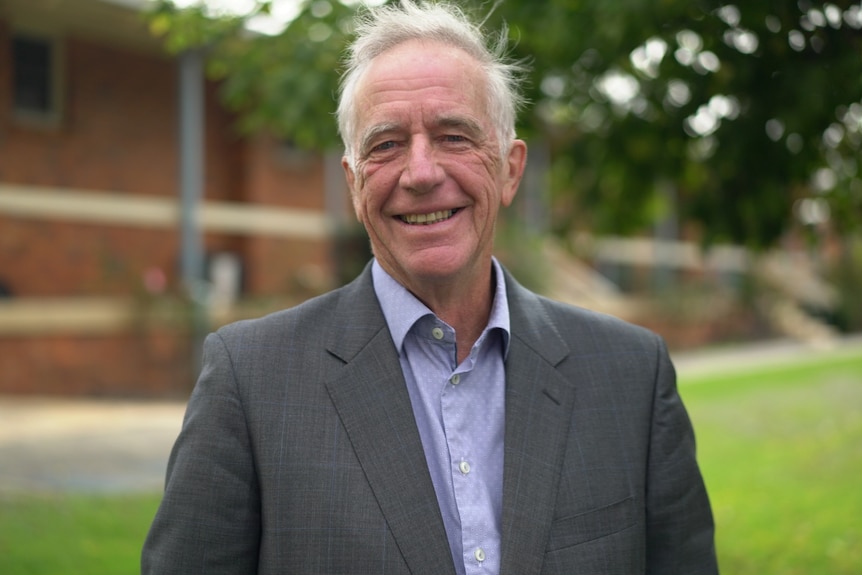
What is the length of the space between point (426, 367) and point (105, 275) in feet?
37.5

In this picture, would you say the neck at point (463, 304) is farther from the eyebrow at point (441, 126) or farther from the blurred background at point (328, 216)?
the blurred background at point (328, 216)

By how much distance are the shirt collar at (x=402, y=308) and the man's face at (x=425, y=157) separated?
0.15 ft

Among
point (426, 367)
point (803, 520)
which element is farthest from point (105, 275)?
point (426, 367)

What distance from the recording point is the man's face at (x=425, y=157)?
2.01 m

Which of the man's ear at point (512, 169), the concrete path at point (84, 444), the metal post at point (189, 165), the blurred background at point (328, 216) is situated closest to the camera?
the man's ear at point (512, 169)

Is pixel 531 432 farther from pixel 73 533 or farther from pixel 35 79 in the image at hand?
pixel 35 79

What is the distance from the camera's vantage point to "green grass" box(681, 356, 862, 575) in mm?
6055

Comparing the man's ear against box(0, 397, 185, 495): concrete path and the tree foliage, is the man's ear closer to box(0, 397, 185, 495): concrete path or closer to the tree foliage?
the tree foliage

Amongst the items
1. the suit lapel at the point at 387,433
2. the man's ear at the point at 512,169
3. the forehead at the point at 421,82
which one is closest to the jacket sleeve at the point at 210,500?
the suit lapel at the point at 387,433

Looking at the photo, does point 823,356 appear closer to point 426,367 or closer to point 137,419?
point 137,419

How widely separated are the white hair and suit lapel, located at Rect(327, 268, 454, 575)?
0.41m

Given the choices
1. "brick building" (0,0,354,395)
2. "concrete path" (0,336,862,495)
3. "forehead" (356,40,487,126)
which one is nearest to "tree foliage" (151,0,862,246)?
"forehead" (356,40,487,126)

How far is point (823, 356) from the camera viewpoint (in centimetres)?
1923

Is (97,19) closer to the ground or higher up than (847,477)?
higher up
